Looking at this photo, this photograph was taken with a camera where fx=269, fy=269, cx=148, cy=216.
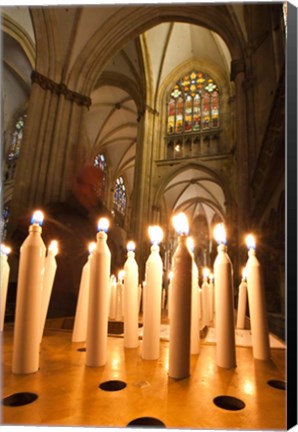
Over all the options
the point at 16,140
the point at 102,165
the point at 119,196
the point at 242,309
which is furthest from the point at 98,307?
the point at 119,196

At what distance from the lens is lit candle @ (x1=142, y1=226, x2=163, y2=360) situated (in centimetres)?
106

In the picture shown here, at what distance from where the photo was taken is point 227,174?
12.3 meters

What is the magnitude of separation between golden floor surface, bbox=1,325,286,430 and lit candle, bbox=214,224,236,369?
0.15 feet

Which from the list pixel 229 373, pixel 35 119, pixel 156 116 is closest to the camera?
pixel 229 373

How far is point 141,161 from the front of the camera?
1195cm

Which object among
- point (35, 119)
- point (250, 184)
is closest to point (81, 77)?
point (35, 119)

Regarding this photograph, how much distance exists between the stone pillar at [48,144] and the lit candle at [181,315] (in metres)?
5.51

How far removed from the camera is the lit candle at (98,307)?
3.06 ft

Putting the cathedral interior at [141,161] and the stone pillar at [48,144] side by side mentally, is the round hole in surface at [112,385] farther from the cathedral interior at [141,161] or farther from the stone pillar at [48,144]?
the stone pillar at [48,144]

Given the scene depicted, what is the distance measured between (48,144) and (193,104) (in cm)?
976

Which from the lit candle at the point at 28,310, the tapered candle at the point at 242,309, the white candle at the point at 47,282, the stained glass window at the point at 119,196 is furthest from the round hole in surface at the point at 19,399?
the stained glass window at the point at 119,196

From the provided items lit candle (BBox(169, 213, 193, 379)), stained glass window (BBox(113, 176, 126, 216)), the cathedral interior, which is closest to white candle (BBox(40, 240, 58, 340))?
the cathedral interior

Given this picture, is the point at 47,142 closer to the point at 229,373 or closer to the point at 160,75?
the point at 229,373

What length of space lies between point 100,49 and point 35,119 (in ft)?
9.85
